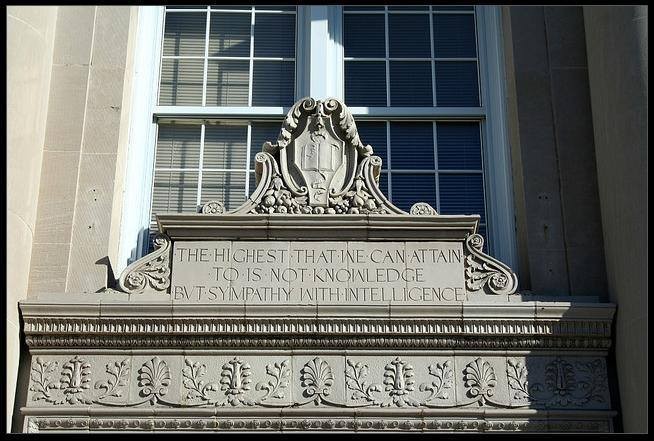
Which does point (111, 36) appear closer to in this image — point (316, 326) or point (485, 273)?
point (316, 326)

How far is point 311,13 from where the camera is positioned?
1384 centimetres

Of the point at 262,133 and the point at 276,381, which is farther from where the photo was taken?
the point at 262,133

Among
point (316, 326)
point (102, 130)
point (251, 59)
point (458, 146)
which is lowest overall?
point (316, 326)

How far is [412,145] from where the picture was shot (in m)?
13.2

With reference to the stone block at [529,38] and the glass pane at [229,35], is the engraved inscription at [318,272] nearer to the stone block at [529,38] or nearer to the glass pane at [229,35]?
the stone block at [529,38]

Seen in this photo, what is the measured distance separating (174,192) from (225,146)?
28.6 inches

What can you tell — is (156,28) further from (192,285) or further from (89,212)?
(192,285)

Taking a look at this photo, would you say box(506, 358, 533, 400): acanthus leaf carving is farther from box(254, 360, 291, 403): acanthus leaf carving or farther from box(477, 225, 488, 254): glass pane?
box(254, 360, 291, 403): acanthus leaf carving

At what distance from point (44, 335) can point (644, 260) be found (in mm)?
4947

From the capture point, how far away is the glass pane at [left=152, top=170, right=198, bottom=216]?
12874mm

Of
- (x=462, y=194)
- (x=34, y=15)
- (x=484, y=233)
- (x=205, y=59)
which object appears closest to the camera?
(x=34, y=15)

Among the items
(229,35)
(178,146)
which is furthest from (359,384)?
(229,35)

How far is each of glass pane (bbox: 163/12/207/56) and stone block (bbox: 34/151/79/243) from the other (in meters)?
2.09

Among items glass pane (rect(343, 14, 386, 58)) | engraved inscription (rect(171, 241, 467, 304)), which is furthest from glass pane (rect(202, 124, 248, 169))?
engraved inscription (rect(171, 241, 467, 304))
